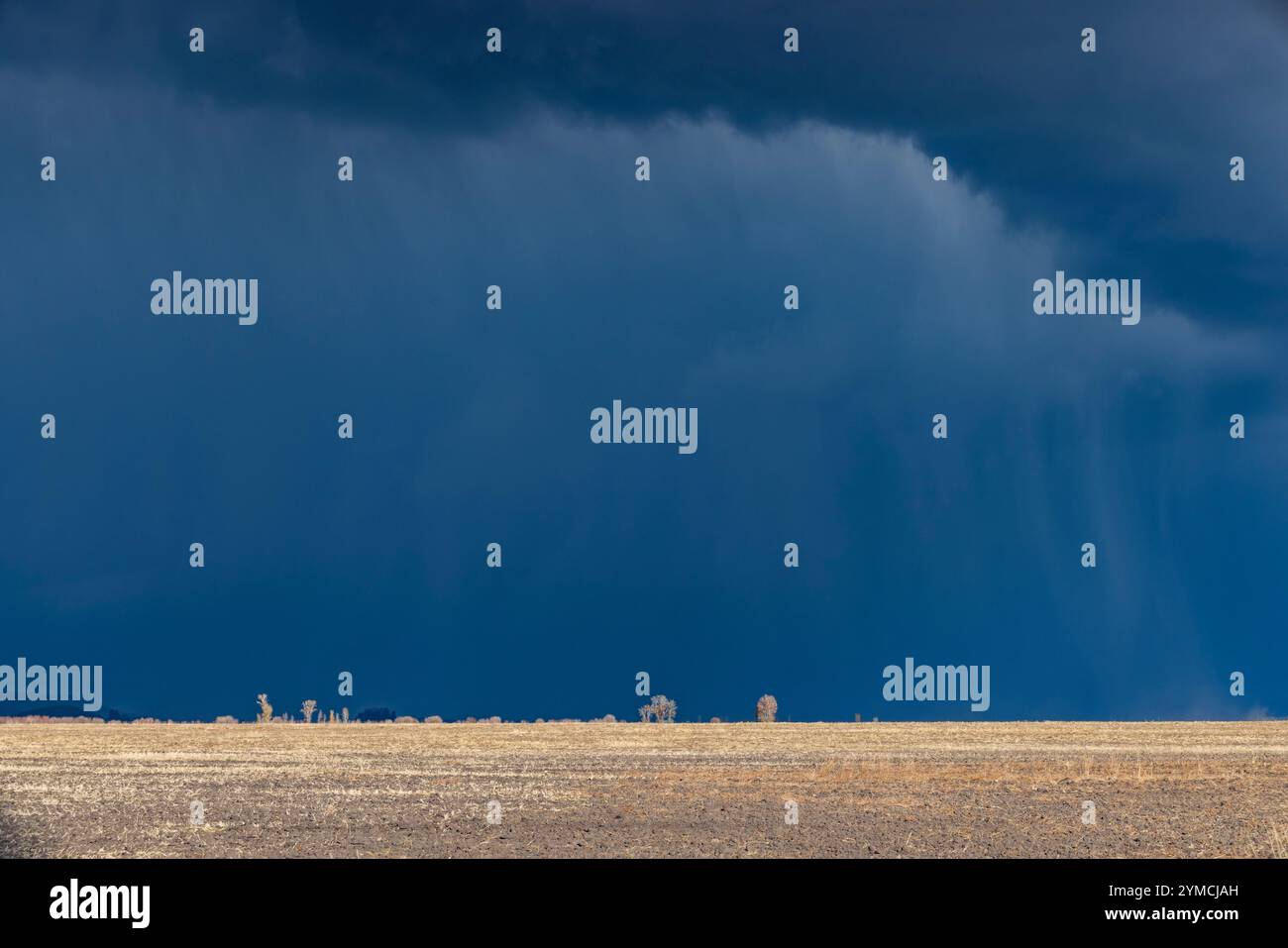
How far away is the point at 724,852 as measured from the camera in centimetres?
2083

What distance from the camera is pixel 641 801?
29.1m

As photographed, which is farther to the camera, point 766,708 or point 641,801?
point 766,708

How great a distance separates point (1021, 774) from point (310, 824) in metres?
21.8

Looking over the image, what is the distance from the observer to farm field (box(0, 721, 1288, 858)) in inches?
864

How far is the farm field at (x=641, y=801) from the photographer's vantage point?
22.0 m

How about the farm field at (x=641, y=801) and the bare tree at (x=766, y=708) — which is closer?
the farm field at (x=641, y=801)
